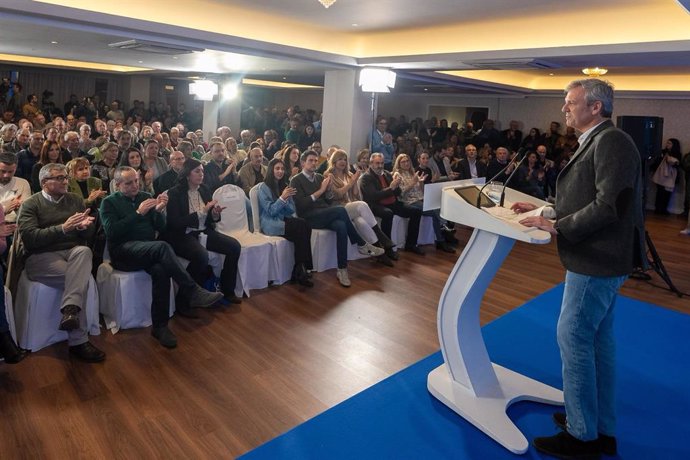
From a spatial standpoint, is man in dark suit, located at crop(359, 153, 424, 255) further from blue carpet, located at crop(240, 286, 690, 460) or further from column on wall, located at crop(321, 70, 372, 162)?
blue carpet, located at crop(240, 286, 690, 460)

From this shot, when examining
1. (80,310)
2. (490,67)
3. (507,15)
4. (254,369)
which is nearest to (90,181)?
(80,310)

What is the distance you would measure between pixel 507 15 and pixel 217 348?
14.3 feet

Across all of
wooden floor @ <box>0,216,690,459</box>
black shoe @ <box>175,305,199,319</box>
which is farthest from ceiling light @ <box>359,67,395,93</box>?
black shoe @ <box>175,305,199,319</box>

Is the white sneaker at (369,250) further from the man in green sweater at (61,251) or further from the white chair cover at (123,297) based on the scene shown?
the man in green sweater at (61,251)

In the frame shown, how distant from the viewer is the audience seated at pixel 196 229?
3783 mm

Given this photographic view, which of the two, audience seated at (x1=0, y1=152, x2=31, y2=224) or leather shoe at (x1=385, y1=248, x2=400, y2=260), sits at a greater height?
audience seated at (x1=0, y1=152, x2=31, y2=224)

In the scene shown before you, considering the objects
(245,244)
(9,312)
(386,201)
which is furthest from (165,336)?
(386,201)

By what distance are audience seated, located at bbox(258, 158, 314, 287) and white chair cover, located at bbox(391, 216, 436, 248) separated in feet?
5.03

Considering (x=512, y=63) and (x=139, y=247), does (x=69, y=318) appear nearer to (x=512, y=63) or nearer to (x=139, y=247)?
(x=139, y=247)

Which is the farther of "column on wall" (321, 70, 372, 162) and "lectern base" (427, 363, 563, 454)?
"column on wall" (321, 70, 372, 162)

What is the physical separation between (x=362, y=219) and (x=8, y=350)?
10.3 feet

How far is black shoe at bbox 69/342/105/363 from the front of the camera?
2.94m

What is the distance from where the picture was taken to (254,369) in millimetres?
2971

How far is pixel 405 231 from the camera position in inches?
236
